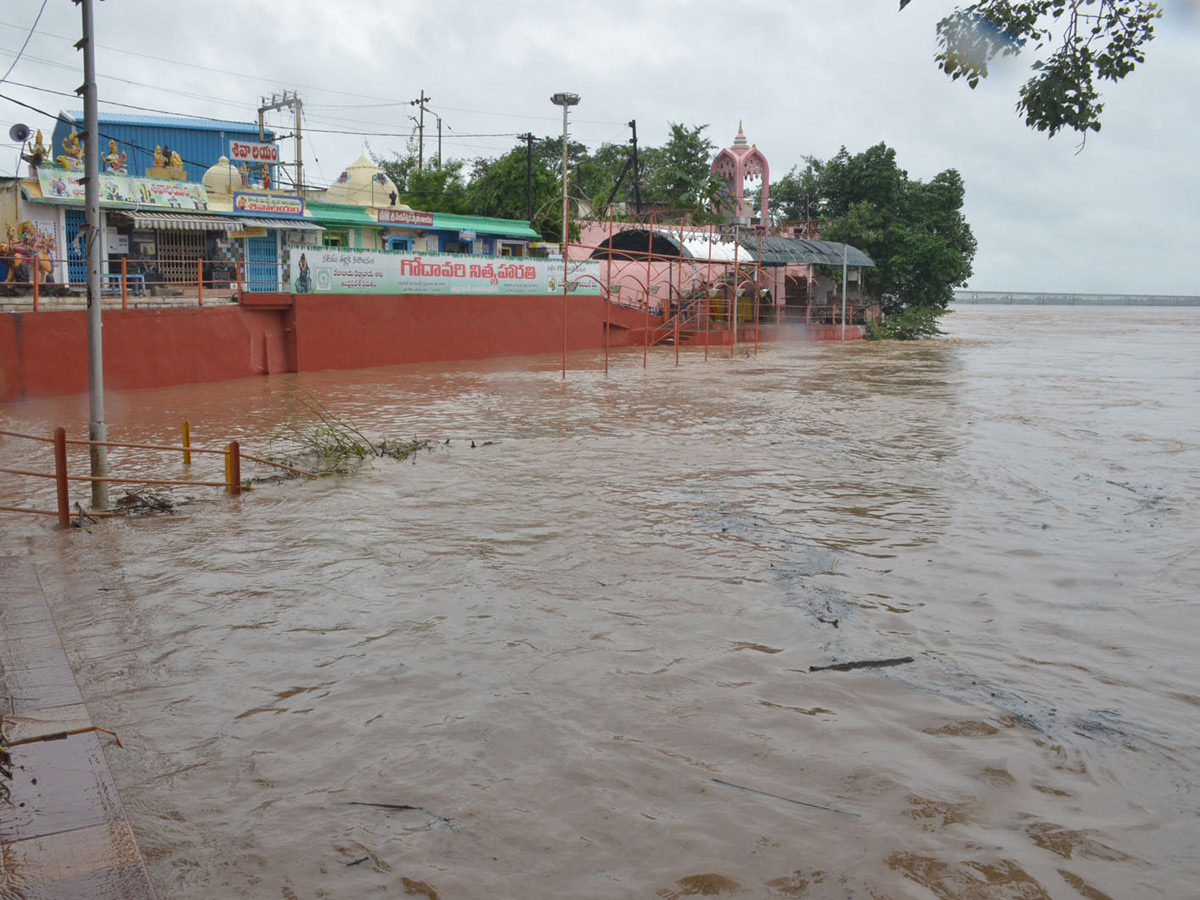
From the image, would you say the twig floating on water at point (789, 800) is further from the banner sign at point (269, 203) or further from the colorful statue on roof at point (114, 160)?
the colorful statue on roof at point (114, 160)

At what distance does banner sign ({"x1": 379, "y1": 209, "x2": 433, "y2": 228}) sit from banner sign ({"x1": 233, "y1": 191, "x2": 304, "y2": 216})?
452cm

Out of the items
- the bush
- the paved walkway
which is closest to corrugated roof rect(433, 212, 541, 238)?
the bush

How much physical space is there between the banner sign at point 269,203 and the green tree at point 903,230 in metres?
28.5

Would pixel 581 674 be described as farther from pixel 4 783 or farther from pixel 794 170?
pixel 794 170

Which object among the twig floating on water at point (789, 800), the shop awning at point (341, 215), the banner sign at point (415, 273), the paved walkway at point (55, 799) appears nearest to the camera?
the paved walkway at point (55, 799)

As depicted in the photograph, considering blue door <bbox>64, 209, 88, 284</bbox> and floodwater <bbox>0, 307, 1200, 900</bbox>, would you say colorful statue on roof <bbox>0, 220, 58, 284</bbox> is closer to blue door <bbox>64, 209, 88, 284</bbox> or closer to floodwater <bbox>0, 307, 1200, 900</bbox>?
blue door <bbox>64, 209, 88, 284</bbox>

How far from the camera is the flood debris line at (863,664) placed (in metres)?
6.25

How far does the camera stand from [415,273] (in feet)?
92.4

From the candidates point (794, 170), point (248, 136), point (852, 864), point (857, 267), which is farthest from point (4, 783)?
point (794, 170)

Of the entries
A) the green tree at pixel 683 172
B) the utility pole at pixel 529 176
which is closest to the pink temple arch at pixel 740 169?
the green tree at pixel 683 172

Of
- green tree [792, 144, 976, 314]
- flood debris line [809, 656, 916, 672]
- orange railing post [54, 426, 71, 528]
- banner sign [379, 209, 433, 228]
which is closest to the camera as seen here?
flood debris line [809, 656, 916, 672]

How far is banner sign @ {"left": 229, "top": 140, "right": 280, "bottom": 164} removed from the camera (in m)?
34.8

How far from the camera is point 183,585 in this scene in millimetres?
7898

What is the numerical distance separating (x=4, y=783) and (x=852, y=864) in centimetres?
344
